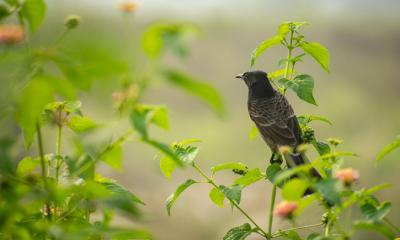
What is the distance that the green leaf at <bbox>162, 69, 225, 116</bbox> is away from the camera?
1429 millimetres

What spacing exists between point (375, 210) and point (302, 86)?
2.74 ft

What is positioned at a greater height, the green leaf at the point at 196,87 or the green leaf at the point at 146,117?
the green leaf at the point at 196,87

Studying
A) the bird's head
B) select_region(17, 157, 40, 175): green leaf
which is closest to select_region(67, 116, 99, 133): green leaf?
select_region(17, 157, 40, 175): green leaf

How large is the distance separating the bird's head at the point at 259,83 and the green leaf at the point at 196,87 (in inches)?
133

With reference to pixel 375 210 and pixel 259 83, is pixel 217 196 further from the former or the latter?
pixel 259 83

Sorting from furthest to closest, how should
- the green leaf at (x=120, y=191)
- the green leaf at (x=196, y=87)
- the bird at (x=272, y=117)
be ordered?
the bird at (x=272, y=117) → the green leaf at (x=120, y=191) → the green leaf at (x=196, y=87)

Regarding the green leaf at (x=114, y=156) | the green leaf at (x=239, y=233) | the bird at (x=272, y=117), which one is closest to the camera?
the green leaf at (x=114, y=156)

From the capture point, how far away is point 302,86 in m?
2.70

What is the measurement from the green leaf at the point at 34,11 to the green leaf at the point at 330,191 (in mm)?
843

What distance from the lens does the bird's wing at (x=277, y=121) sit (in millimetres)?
4043

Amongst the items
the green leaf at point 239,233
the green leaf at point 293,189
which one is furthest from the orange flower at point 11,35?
the green leaf at point 239,233

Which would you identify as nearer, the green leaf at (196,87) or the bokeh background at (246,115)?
the green leaf at (196,87)

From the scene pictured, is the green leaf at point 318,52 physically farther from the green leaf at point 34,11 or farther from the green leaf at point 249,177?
the green leaf at point 34,11

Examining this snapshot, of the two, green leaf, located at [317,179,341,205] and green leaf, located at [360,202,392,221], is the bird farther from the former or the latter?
green leaf, located at [317,179,341,205]
